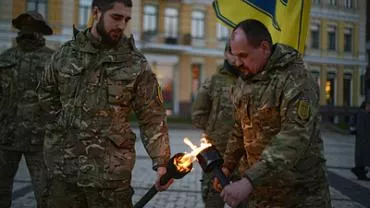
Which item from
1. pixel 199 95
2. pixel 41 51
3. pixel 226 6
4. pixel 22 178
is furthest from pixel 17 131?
pixel 22 178

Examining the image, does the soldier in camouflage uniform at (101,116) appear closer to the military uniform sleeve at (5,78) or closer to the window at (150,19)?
the military uniform sleeve at (5,78)

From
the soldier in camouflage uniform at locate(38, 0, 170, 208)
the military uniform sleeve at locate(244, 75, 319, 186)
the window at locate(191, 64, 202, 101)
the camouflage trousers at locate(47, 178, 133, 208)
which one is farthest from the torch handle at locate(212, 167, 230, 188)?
the window at locate(191, 64, 202, 101)

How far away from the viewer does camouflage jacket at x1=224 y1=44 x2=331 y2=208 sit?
109 inches

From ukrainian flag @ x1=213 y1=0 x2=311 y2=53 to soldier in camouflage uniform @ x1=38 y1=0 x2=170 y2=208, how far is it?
85.1 inches

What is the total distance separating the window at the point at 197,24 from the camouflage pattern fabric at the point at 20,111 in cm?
2874

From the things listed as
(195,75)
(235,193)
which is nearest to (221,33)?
(195,75)

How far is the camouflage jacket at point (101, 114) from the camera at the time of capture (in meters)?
3.30

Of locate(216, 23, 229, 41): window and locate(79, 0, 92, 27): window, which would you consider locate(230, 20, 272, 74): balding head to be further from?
locate(216, 23, 229, 41): window

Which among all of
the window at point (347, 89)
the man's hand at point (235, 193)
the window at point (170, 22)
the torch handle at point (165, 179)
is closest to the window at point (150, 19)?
the window at point (170, 22)

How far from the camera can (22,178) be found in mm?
8695

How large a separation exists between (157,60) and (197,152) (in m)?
30.1

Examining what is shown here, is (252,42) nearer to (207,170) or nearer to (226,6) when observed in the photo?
(207,170)

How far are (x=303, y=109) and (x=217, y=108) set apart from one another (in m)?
2.26

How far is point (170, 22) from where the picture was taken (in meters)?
33.1
